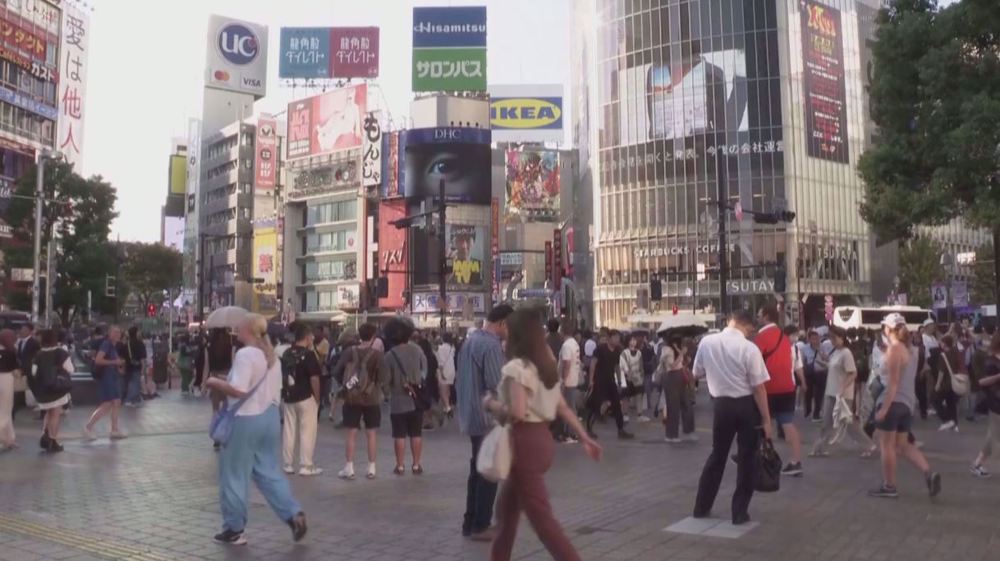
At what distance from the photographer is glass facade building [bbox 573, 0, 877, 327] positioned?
61.3 meters

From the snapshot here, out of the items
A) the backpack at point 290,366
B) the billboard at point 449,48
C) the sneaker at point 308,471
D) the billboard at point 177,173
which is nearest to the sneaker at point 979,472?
the sneaker at point 308,471

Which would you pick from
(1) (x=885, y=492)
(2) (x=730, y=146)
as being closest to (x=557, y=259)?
(2) (x=730, y=146)

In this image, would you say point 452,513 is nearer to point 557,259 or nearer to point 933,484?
point 933,484

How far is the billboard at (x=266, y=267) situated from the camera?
8462 centimetres

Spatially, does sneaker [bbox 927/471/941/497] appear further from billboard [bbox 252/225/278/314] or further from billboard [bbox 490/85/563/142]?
billboard [bbox 490/85/563/142]

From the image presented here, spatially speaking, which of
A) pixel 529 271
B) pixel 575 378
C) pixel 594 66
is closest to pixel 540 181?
pixel 529 271

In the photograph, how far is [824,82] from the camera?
63156 millimetres

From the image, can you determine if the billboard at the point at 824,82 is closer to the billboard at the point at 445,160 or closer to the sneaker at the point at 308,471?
the billboard at the point at 445,160

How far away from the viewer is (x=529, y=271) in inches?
3536

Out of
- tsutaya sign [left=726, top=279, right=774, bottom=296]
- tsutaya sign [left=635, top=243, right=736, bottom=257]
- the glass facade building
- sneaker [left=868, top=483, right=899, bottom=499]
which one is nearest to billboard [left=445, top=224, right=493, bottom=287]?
the glass facade building

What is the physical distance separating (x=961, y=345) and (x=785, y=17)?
47.5 m

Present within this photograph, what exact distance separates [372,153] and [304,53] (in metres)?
14.5

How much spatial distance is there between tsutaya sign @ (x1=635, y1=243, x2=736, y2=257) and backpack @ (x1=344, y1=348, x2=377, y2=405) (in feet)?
178

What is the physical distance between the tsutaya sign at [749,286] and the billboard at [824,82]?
33.4ft
